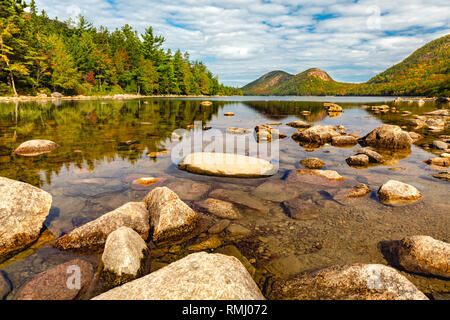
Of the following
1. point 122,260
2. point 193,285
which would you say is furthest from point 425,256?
point 122,260

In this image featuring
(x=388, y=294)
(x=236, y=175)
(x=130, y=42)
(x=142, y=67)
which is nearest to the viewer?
(x=388, y=294)

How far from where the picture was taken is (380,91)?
17650 cm

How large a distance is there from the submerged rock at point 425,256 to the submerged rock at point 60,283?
5.40 metres

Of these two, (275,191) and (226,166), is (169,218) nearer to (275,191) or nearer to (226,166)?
(275,191)

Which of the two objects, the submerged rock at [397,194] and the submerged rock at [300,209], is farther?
the submerged rock at [397,194]

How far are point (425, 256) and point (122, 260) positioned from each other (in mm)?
5112

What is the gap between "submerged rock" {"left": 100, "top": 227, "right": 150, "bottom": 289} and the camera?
3.74 metres

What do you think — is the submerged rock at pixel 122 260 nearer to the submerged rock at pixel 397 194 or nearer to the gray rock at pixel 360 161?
the submerged rock at pixel 397 194

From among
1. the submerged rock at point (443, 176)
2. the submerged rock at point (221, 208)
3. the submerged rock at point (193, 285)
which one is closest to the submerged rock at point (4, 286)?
the submerged rock at point (193, 285)

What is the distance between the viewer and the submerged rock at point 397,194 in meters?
6.68
